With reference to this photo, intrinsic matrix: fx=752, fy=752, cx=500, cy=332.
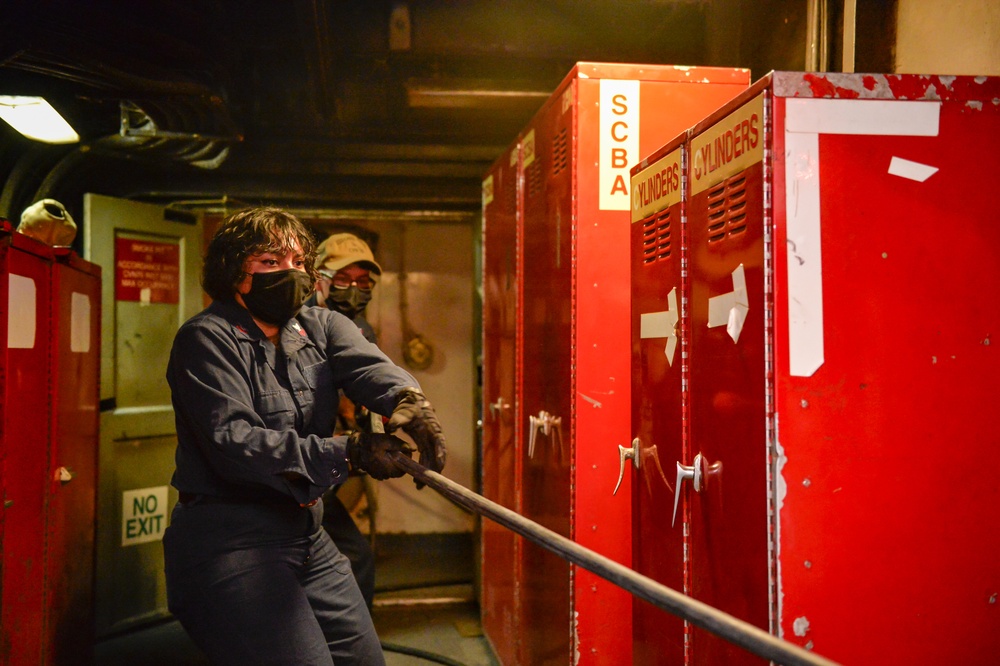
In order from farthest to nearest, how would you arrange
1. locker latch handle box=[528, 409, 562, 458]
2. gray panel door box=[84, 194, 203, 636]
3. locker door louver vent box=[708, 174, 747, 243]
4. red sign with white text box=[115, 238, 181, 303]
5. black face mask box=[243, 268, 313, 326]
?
red sign with white text box=[115, 238, 181, 303], gray panel door box=[84, 194, 203, 636], locker latch handle box=[528, 409, 562, 458], black face mask box=[243, 268, 313, 326], locker door louver vent box=[708, 174, 747, 243]

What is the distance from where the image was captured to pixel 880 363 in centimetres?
133

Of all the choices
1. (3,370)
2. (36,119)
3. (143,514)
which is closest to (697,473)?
(3,370)

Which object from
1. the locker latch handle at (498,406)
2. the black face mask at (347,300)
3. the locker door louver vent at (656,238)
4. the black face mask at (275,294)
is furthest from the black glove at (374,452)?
the black face mask at (347,300)

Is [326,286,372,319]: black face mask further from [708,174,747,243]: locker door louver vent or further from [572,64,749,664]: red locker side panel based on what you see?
[708,174,747,243]: locker door louver vent

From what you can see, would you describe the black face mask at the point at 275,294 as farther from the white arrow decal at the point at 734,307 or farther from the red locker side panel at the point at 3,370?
the white arrow decal at the point at 734,307

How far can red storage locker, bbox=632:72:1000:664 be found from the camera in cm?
132

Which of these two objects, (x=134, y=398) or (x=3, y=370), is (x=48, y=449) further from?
(x=134, y=398)

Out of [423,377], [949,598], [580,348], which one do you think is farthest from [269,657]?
[423,377]

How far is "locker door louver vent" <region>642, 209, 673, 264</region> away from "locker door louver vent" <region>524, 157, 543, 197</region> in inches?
34.0

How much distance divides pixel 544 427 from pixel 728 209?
51.8 inches

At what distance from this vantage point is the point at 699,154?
64.6 inches

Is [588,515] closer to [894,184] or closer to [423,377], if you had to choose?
[894,184]

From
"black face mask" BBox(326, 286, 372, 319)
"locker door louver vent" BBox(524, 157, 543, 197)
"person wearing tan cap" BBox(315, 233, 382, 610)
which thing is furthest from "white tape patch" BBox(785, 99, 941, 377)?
"black face mask" BBox(326, 286, 372, 319)

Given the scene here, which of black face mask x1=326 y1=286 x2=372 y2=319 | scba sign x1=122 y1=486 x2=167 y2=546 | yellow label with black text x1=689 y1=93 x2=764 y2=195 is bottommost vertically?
scba sign x1=122 y1=486 x2=167 y2=546
